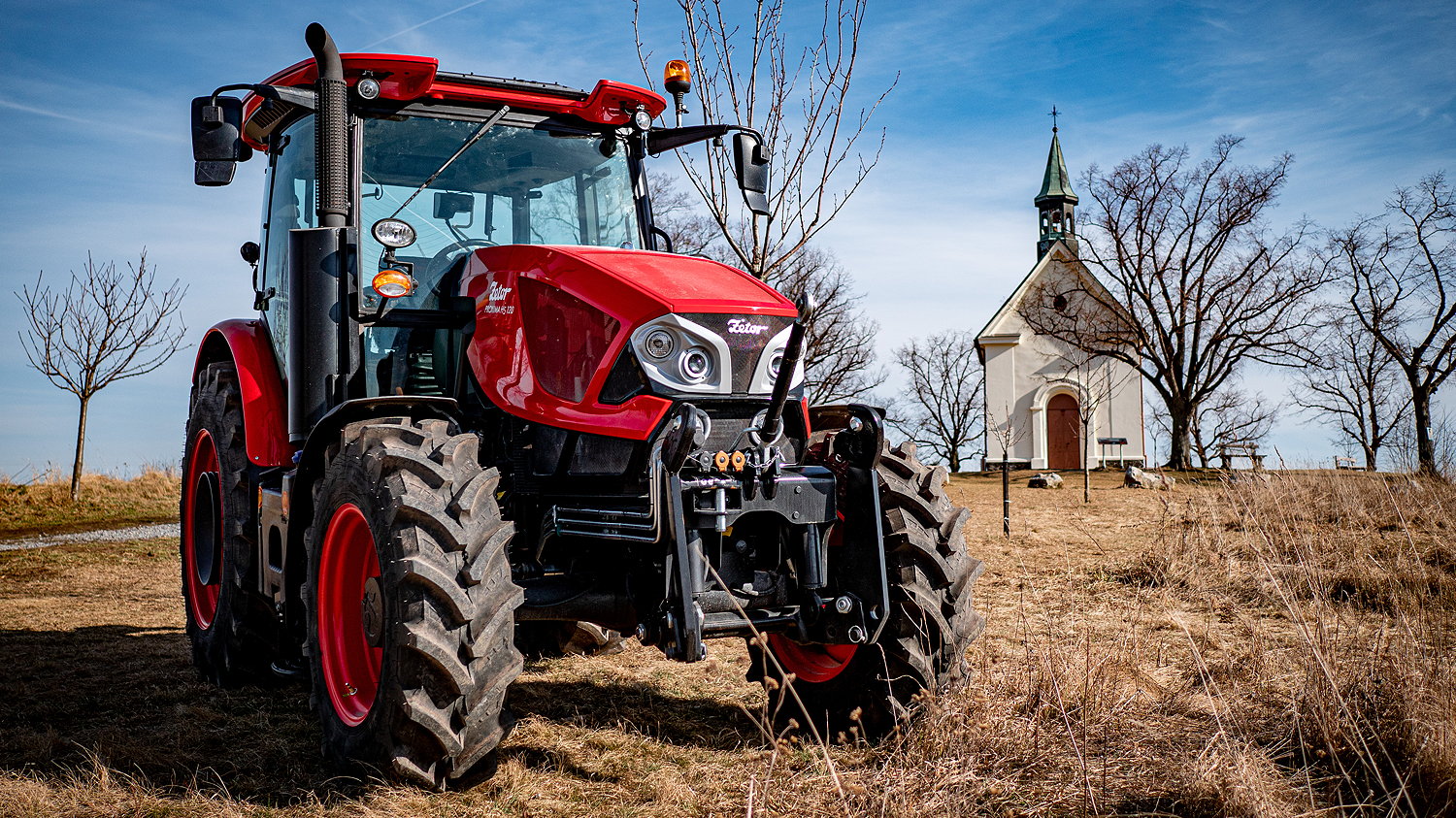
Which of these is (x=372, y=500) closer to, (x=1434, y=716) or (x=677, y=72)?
(x=677, y=72)

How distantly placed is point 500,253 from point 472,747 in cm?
208

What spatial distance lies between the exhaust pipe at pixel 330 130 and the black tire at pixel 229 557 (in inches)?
60.4

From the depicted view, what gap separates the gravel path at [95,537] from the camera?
44.1 feet

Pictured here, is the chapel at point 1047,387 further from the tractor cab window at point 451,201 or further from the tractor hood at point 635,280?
the tractor hood at point 635,280

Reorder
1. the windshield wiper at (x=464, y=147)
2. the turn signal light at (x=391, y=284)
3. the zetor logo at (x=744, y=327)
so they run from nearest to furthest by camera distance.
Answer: the zetor logo at (x=744, y=327), the turn signal light at (x=391, y=284), the windshield wiper at (x=464, y=147)

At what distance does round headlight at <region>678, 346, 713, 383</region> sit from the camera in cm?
407

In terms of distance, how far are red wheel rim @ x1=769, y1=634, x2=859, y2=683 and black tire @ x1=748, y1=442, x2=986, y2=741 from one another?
6 centimetres

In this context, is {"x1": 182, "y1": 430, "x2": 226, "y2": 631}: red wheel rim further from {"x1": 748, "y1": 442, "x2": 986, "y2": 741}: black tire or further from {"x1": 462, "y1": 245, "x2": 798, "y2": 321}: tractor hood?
{"x1": 748, "y1": 442, "x2": 986, "y2": 741}: black tire

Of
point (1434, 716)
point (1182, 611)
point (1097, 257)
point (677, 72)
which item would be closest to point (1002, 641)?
point (1182, 611)

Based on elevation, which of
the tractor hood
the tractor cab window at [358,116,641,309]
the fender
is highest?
the tractor cab window at [358,116,641,309]

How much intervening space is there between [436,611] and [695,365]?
1.31 meters

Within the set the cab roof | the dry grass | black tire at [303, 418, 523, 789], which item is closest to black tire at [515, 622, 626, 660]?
black tire at [303, 418, 523, 789]

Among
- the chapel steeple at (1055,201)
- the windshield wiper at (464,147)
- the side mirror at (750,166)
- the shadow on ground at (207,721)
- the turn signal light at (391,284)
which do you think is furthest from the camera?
the chapel steeple at (1055,201)

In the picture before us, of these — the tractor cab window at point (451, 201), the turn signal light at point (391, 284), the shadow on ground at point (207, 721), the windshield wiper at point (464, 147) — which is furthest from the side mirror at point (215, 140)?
the shadow on ground at point (207, 721)
